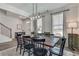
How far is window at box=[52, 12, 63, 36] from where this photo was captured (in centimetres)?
228

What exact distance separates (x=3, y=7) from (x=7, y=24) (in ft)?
1.24

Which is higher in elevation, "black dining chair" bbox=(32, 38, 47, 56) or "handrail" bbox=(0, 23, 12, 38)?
"handrail" bbox=(0, 23, 12, 38)

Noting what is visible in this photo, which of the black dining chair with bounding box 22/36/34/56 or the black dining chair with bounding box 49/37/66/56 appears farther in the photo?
the black dining chair with bounding box 22/36/34/56

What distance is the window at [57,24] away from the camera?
90.0 inches

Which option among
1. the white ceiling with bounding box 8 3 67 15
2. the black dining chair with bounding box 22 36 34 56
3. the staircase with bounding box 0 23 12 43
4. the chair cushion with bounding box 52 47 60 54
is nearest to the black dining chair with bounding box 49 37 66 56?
the chair cushion with bounding box 52 47 60 54

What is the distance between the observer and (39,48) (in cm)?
232

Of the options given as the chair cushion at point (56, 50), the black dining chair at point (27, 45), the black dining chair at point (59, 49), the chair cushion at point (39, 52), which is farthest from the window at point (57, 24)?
the black dining chair at point (27, 45)

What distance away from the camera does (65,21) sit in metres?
2.27

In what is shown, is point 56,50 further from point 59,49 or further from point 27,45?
point 27,45

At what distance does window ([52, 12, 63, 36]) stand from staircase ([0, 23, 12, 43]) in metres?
0.98

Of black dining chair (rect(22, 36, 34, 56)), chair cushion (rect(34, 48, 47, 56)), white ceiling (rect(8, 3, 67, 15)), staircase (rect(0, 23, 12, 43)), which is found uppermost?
white ceiling (rect(8, 3, 67, 15))

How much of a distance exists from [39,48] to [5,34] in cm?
82

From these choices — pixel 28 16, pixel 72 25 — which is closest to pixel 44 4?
pixel 28 16

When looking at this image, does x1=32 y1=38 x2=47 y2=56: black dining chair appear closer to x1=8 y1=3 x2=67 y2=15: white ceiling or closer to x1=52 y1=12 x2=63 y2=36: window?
x1=52 y1=12 x2=63 y2=36: window
